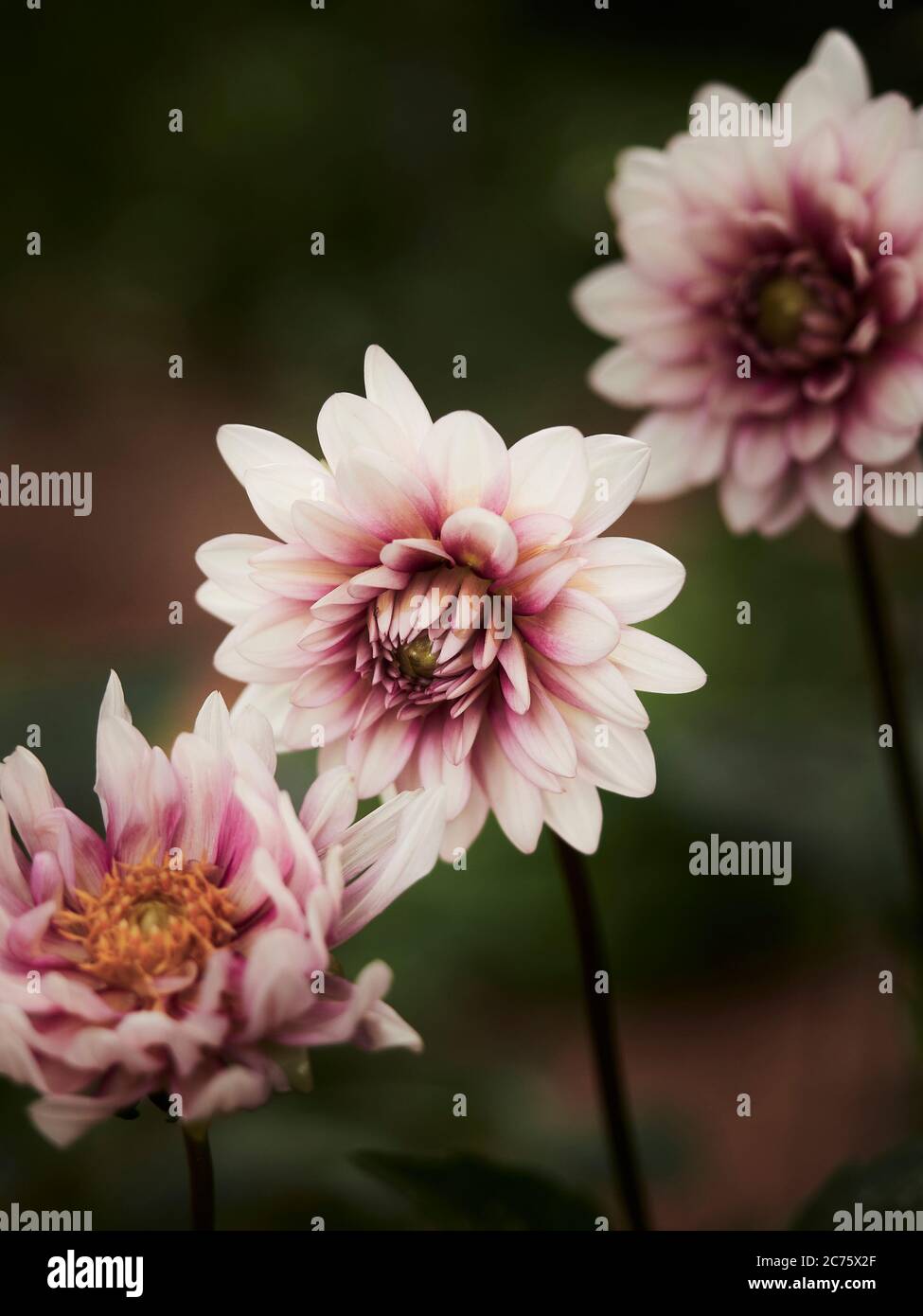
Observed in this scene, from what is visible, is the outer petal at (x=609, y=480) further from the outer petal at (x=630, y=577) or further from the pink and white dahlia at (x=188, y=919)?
the pink and white dahlia at (x=188, y=919)

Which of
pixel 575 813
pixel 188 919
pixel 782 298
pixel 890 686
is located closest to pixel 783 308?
pixel 782 298

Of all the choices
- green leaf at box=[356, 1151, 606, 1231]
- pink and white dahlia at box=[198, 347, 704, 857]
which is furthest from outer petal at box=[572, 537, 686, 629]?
green leaf at box=[356, 1151, 606, 1231]

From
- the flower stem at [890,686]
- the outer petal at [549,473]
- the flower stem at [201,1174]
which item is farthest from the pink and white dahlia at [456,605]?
the flower stem at [890,686]

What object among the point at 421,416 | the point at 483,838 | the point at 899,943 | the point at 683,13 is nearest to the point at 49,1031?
the point at 421,416

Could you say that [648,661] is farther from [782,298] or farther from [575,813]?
[782,298]

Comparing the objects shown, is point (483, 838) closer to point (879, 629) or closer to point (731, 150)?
point (879, 629)
